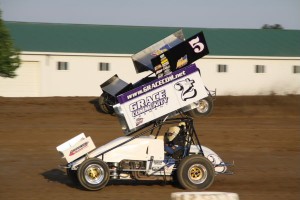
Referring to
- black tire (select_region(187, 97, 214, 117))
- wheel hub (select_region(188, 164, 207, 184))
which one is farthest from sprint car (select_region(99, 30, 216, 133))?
black tire (select_region(187, 97, 214, 117))

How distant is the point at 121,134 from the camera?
2158 cm

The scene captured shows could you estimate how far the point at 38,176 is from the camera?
46.6 feet

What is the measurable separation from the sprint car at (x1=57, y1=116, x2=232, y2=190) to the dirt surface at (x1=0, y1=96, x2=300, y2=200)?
0.30 m

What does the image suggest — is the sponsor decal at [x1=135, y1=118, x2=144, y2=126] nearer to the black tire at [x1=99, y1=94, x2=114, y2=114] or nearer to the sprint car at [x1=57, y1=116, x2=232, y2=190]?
the sprint car at [x1=57, y1=116, x2=232, y2=190]

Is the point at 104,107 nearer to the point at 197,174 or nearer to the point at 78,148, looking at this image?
the point at 78,148

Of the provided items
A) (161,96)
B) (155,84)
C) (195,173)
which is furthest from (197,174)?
(155,84)

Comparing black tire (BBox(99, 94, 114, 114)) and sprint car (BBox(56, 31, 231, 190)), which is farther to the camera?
black tire (BBox(99, 94, 114, 114))

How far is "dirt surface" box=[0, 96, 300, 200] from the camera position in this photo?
1245 cm

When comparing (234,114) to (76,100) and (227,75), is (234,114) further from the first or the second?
(227,75)

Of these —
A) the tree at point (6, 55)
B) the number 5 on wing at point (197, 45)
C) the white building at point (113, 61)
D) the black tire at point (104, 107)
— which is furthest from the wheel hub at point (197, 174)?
the white building at point (113, 61)

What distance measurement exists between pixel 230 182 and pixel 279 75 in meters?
23.6

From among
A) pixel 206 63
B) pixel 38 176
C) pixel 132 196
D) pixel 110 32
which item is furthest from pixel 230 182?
pixel 110 32

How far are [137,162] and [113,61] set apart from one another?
22589 millimetres

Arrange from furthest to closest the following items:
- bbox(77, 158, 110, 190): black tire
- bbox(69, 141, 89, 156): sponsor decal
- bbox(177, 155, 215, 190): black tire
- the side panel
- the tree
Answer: the tree, bbox(69, 141, 89, 156): sponsor decal, the side panel, bbox(177, 155, 215, 190): black tire, bbox(77, 158, 110, 190): black tire
